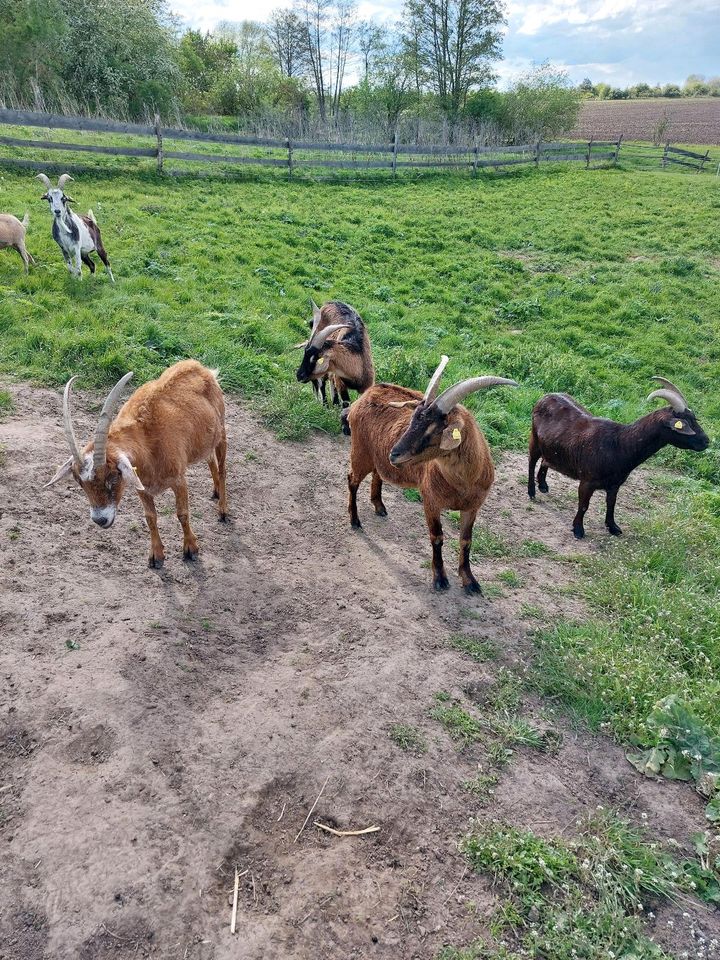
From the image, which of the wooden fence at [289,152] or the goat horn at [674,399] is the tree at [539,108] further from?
the goat horn at [674,399]

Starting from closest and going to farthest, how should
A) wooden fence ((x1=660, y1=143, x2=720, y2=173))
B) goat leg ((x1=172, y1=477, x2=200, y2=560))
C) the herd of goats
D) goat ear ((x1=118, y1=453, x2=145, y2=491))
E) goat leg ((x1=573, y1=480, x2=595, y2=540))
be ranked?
goat ear ((x1=118, y1=453, x2=145, y2=491)), the herd of goats, goat leg ((x1=172, y1=477, x2=200, y2=560)), goat leg ((x1=573, y1=480, x2=595, y2=540)), wooden fence ((x1=660, y1=143, x2=720, y2=173))

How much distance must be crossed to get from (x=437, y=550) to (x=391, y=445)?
3.44ft

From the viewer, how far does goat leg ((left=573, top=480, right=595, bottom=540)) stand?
648 cm

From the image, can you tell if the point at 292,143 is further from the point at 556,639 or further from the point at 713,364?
the point at 556,639

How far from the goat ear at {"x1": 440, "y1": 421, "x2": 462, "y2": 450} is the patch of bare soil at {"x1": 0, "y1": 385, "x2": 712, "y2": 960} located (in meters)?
1.47

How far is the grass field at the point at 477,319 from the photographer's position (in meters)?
4.88

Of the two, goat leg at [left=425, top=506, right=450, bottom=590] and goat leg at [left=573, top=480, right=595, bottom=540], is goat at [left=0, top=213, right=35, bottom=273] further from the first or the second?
goat leg at [left=573, top=480, right=595, bottom=540]

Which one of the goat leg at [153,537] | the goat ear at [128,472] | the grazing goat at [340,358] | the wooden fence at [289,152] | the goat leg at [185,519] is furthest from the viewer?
the wooden fence at [289,152]

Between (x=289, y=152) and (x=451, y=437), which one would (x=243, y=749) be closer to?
(x=451, y=437)

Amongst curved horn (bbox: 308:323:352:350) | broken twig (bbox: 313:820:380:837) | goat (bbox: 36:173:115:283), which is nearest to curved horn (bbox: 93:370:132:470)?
broken twig (bbox: 313:820:380:837)

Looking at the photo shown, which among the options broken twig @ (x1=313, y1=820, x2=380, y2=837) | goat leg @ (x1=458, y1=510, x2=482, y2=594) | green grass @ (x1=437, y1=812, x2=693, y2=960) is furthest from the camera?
goat leg @ (x1=458, y1=510, x2=482, y2=594)

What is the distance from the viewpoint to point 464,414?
16.0 ft

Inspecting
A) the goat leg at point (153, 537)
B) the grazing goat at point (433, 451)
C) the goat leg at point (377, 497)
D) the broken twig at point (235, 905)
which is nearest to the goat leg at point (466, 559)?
the grazing goat at point (433, 451)

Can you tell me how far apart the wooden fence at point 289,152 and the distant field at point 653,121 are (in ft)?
64.2
